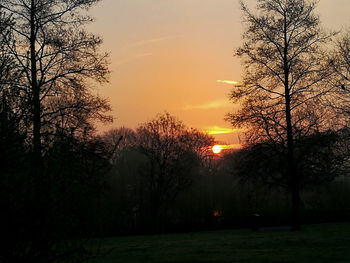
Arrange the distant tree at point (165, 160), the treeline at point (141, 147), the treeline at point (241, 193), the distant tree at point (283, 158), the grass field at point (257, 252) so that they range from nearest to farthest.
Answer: the treeline at point (141, 147)
the grass field at point (257, 252)
the distant tree at point (283, 158)
the treeline at point (241, 193)
the distant tree at point (165, 160)

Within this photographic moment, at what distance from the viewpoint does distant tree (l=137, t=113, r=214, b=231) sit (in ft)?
131

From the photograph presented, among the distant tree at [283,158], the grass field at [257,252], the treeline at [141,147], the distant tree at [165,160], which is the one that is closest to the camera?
the treeline at [141,147]

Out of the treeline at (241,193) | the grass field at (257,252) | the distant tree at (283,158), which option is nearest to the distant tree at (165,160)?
the treeline at (241,193)

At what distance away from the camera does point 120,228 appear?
3247 centimetres

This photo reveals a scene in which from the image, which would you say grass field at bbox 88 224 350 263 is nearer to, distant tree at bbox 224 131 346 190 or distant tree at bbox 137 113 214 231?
distant tree at bbox 224 131 346 190

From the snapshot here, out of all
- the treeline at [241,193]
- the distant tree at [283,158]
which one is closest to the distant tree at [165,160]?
the treeline at [241,193]

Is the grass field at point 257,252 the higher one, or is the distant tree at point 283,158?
the distant tree at point 283,158

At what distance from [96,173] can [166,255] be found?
11.1 metres

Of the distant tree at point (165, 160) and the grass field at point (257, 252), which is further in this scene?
the distant tree at point (165, 160)

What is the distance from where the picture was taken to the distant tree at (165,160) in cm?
4000

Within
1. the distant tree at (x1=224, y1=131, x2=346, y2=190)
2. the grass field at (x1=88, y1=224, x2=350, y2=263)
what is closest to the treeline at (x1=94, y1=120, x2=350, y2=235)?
the distant tree at (x1=224, y1=131, x2=346, y2=190)

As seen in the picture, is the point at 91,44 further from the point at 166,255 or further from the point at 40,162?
the point at 40,162

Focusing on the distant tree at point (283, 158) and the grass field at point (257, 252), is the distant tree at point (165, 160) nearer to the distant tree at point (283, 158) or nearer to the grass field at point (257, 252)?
the distant tree at point (283, 158)

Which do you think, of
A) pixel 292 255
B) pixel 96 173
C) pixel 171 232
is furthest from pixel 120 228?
pixel 96 173
